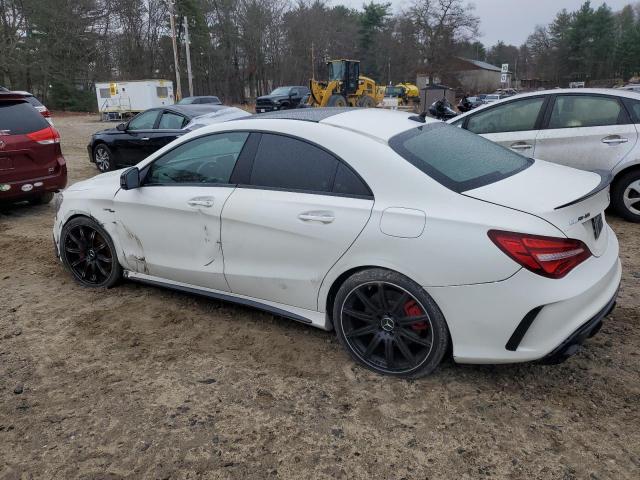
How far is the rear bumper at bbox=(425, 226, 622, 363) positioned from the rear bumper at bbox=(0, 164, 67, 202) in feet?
20.5

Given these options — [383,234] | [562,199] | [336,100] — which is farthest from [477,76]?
[383,234]

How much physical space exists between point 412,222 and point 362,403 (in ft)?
3.44

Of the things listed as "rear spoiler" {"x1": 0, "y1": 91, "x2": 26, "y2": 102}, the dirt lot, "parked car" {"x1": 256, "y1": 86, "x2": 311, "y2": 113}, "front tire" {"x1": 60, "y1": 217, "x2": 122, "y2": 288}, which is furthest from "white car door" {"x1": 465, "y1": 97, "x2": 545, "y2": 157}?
"parked car" {"x1": 256, "y1": 86, "x2": 311, "y2": 113}

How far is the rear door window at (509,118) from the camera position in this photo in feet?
21.7

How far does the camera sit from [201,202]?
3.76 m

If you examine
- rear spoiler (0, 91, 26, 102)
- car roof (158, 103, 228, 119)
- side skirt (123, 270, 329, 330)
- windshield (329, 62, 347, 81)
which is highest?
windshield (329, 62, 347, 81)

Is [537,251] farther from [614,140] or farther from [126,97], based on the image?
[126,97]

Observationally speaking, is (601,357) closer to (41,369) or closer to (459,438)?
(459,438)

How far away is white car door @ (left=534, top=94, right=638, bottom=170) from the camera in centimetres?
606

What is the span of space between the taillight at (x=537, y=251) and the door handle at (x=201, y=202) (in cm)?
195

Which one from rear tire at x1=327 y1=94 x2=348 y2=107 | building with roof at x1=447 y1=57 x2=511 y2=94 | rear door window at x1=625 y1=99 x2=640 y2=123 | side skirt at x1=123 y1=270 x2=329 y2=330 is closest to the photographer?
side skirt at x1=123 y1=270 x2=329 y2=330

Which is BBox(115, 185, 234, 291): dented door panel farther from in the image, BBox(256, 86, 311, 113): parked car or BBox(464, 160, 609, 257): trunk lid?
BBox(256, 86, 311, 113): parked car

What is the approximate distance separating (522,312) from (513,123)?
475cm

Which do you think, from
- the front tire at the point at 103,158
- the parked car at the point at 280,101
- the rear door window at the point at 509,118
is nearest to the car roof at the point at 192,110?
the front tire at the point at 103,158
